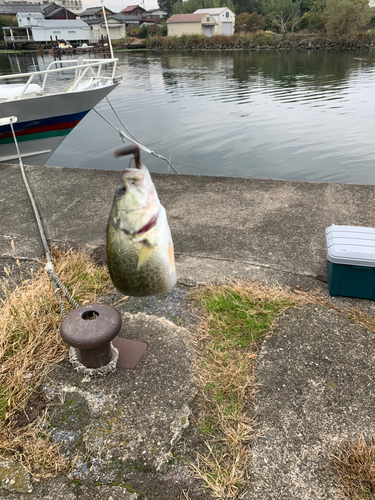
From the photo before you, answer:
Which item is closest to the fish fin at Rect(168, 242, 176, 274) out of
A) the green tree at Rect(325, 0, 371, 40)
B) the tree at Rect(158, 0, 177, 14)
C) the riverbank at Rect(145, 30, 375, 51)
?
the riverbank at Rect(145, 30, 375, 51)

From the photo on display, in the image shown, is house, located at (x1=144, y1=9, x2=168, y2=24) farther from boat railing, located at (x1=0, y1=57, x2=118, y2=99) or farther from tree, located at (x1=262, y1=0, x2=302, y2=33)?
boat railing, located at (x1=0, y1=57, x2=118, y2=99)

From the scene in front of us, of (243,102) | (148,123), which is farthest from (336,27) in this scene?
(148,123)

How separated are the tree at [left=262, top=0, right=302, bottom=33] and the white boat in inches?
2542

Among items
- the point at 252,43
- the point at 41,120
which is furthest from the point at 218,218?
the point at 252,43

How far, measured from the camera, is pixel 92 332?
2309 millimetres

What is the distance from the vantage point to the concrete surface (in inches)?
76.4

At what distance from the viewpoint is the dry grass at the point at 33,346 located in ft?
6.65

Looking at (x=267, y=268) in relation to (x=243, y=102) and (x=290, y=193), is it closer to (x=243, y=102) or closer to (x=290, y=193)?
(x=290, y=193)

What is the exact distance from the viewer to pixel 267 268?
363 cm

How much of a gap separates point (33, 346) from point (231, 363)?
157cm

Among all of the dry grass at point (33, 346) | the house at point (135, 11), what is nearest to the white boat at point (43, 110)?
the dry grass at point (33, 346)

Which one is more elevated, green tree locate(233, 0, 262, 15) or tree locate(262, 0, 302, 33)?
green tree locate(233, 0, 262, 15)

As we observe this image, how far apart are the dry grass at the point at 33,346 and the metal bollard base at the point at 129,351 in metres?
0.44

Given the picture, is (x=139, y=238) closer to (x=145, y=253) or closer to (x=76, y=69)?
(x=145, y=253)
